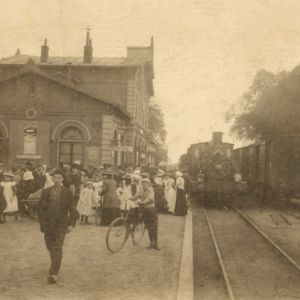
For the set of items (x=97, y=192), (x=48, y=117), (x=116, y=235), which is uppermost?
(x=48, y=117)

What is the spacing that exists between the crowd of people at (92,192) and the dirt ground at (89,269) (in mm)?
1521

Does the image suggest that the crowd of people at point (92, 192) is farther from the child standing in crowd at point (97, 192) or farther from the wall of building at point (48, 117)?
the wall of building at point (48, 117)

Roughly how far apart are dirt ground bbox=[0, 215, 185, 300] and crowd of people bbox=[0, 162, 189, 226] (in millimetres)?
1521

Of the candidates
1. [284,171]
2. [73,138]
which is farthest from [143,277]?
[73,138]

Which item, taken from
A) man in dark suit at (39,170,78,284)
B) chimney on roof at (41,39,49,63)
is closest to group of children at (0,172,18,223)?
man in dark suit at (39,170,78,284)

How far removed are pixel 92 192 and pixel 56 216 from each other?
23.2 feet

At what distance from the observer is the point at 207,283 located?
8133mm

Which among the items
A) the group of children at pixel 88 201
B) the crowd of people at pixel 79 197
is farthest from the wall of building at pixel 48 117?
the group of children at pixel 88 201

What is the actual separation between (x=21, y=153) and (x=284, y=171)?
12730 mm

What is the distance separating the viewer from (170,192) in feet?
62.8

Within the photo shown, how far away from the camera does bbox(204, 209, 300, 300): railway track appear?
24.9ft

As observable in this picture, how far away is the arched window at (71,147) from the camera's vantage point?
2644 cm

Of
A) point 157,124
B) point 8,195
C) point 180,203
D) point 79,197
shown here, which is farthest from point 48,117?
point 157,124

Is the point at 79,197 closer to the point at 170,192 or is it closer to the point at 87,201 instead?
the point at 87,201
